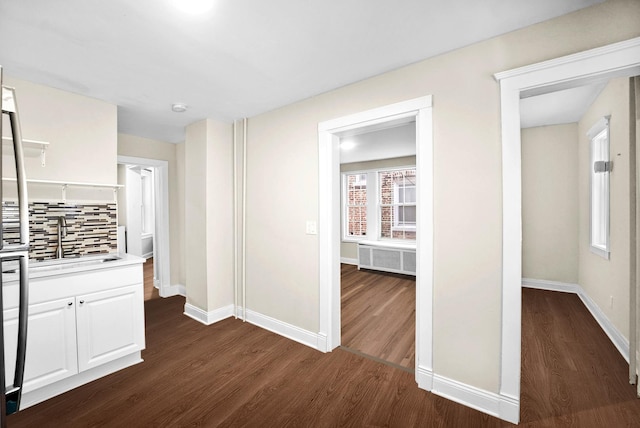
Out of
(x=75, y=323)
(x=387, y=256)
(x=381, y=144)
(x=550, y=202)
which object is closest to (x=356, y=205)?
(x=387, y=256)

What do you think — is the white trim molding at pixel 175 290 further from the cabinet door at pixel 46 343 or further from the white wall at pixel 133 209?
the white wall at pixel 133 209

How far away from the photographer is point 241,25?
1.72 m

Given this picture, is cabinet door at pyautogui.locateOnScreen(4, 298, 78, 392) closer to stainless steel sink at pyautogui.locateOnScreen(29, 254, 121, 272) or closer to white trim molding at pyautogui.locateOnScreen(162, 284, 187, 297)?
stainless steel sink at pyautogui.locateOnScreen(29, 254, 121, 272)

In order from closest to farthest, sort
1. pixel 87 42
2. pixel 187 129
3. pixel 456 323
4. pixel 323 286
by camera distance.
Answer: pixel 87 42
pixel 456 323
pixel 323 286
pixel 187 129

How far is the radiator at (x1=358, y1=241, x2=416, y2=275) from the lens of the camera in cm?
549

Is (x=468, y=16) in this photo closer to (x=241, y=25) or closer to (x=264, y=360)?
(x=241, y=25)

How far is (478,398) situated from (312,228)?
181 centimetres

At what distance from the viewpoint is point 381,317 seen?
3469 millimetres

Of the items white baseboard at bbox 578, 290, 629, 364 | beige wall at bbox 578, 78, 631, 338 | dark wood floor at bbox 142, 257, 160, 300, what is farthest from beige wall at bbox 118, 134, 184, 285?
white baseboard at bbox 578, 290, 629, 364

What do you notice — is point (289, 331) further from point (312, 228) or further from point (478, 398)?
point (478, 398)

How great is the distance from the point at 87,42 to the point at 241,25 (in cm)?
105

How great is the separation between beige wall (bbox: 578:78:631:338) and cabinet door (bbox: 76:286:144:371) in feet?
13.3

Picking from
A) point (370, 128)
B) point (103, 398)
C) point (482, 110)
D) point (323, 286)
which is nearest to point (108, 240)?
point (103, 398)

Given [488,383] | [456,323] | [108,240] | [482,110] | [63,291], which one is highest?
[482,110]
